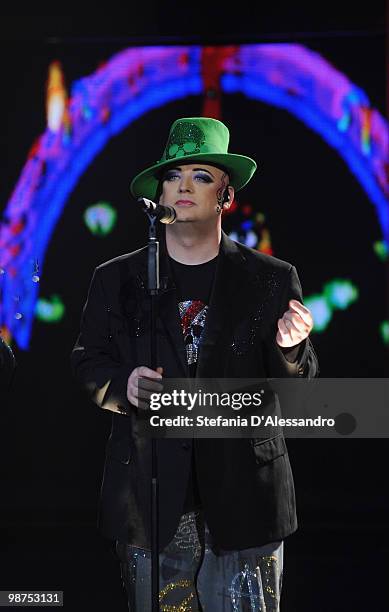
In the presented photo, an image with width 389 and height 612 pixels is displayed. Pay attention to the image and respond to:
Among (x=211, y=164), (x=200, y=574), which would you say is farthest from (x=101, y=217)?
(x=200, y=574)

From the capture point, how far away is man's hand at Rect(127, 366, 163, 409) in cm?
227

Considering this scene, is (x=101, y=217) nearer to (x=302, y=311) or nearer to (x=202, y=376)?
(x=202, y=376)

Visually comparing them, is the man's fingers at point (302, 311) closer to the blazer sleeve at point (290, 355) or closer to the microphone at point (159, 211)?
the blazer sleeve at point (290, 355)

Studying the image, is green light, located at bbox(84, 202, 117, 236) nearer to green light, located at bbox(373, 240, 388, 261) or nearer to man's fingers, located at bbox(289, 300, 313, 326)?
green light, located at bbox(373, 240, 388, 261)

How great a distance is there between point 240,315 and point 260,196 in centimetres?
262

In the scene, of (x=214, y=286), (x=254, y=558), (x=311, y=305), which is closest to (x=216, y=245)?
(x=214, y=286)

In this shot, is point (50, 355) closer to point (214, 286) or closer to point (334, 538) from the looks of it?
point (334, 538)

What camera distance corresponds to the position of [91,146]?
16.8ft

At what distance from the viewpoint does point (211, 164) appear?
2.70 meters

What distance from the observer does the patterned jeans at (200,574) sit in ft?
8.31

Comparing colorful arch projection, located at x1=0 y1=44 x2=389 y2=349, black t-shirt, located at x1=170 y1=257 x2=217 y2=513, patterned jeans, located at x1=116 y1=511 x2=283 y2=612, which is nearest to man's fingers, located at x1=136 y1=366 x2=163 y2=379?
black t-shirt, located at x1=170 y1=257 x2=217 y2=513

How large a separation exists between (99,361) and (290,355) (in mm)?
526

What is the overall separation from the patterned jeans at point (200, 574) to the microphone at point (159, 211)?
0.81 m

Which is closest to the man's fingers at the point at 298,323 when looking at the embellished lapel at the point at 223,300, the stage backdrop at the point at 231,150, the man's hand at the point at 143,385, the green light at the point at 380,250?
the embellished lapel at the point at 223,300
